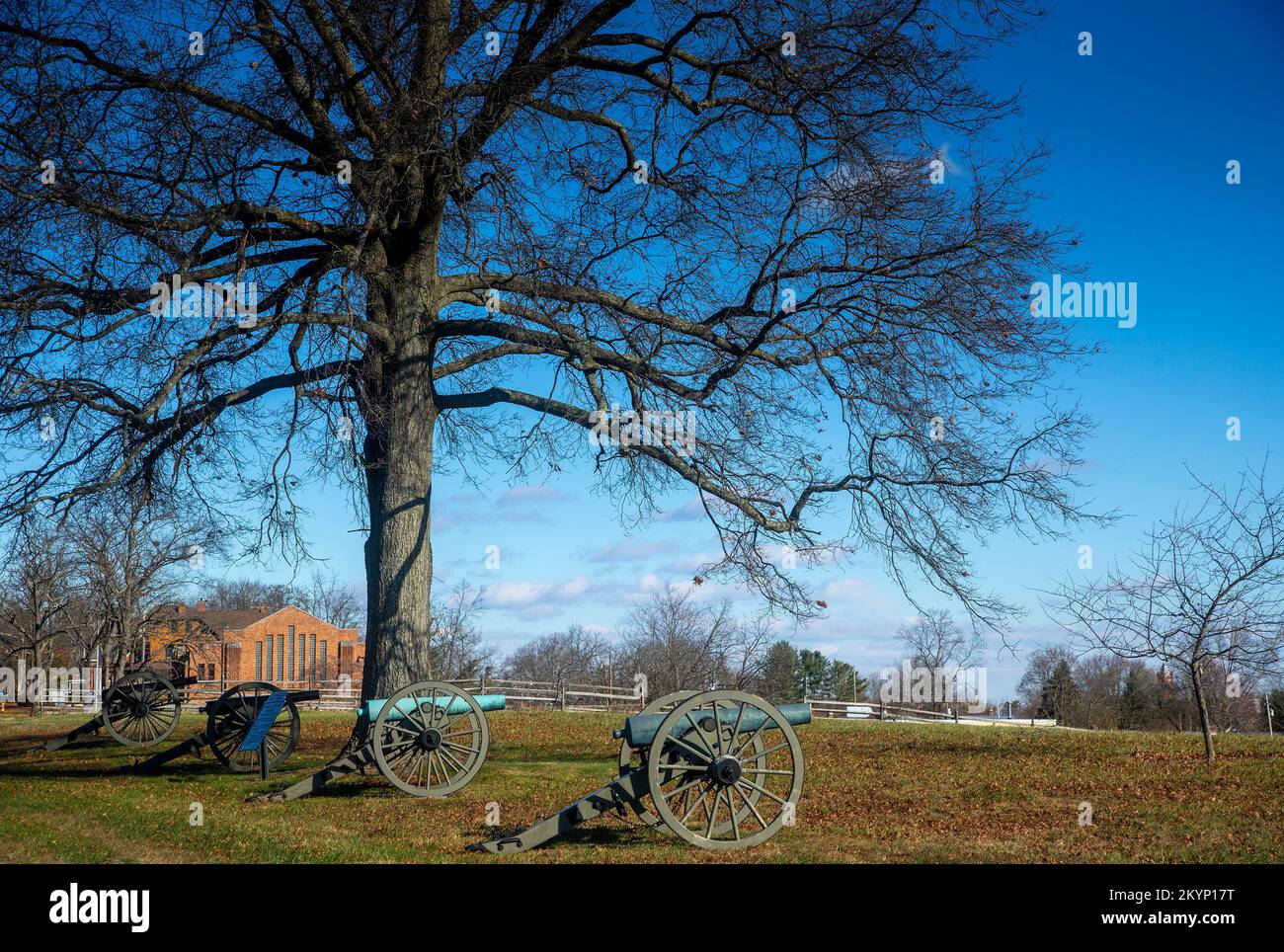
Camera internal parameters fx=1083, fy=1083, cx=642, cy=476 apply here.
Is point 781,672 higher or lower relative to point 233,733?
lower

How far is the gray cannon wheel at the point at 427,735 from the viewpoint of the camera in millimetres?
11938

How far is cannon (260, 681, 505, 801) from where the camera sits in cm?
1191

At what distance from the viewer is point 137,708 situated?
60.0 feet

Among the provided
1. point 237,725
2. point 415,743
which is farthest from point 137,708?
point 415,743

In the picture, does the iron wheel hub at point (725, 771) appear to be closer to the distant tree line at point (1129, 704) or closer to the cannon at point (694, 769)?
the cannon at point (694, 769)

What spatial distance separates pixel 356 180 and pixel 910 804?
9269 mm

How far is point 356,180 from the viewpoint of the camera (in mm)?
12148

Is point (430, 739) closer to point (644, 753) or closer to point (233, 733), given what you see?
point (644, 753)

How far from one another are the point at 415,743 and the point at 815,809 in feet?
14.5

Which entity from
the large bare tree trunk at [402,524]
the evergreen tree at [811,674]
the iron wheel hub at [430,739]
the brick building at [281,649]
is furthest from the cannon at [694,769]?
the brick building at [281,649]

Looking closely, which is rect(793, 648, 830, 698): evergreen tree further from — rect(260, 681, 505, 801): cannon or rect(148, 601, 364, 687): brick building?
rect(260, 681, 505, 801): cannon

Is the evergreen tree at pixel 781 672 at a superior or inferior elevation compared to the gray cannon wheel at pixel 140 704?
inferior
